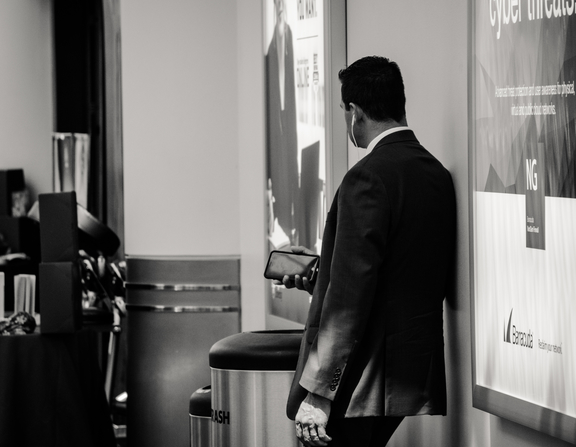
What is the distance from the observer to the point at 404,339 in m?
2.23

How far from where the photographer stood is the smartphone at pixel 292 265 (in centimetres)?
279

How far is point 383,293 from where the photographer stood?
2217 millimetres

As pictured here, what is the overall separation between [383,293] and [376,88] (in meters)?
0.51

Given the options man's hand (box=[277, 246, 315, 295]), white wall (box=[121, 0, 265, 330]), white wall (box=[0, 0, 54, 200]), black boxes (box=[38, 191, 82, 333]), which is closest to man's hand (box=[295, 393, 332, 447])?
man's hand (box=[277, 246, 315, 295])

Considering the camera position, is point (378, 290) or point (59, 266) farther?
point (59, 266)

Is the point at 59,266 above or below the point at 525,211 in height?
below

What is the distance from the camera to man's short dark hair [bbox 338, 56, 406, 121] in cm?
233

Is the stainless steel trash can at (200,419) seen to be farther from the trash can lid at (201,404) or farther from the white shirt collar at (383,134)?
the white shirt collar at (383,134)

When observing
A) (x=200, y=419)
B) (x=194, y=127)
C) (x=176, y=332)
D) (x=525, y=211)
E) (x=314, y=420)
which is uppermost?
(x=194, y=127)

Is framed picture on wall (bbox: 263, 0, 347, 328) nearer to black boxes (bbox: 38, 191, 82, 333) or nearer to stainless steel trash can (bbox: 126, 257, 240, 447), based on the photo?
stainless steel trash can (bbox: 126, 257, 240, 447)

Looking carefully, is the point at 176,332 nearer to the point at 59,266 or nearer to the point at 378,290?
the point at 59,266

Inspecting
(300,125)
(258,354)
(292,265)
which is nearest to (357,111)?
(292,265)

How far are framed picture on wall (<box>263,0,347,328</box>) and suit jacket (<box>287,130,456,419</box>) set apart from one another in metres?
1.17

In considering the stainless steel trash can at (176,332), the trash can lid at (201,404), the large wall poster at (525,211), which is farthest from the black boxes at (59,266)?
the large wall poster at (525,211)
